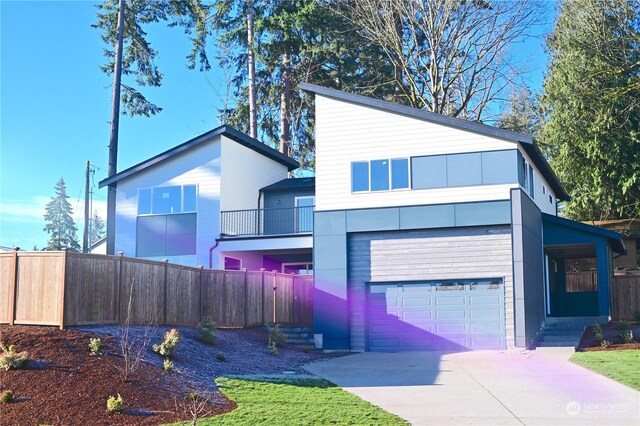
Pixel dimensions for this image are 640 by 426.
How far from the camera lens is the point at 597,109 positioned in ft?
114

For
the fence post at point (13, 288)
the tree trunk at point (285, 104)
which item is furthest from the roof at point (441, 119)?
the tree trunk at point (285, 104)

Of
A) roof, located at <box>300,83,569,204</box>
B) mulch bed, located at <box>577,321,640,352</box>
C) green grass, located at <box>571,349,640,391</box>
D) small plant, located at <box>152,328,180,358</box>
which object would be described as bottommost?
green grass, located at <box>571,349,640,391</box>

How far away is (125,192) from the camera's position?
94.3 feet

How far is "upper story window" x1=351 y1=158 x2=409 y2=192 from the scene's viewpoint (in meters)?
22.3

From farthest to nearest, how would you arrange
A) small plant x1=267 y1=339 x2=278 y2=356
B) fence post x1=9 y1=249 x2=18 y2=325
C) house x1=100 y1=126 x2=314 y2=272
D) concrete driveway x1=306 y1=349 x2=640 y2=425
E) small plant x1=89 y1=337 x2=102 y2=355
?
house x1=100 y1=126 x2=314 y2=272 → small plant x1=267 y1=339 x2=278 y2=356 → fence post x1=9 y1=249 x2=18 y2=325 → small plant x1=89 y1=337 x2=102 y2=355 → concrete driveway x1=306 y1=349 x2=640 y2=425

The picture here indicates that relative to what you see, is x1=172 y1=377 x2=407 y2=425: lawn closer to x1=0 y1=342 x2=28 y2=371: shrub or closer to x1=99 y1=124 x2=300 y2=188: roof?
x1=0 y1=342 x2=28 y2=371: shrub

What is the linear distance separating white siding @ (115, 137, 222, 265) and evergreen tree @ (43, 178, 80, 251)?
127 ft

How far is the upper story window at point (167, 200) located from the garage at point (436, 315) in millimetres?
9022

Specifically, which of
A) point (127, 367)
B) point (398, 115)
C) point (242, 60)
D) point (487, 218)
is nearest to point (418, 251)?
point (487, 218)

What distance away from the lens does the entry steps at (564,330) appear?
70.2 feet

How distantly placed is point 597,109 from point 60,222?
50.6m

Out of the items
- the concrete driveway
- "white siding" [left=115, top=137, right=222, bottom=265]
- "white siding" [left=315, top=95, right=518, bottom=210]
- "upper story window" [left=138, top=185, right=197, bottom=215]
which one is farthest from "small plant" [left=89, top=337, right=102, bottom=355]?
"upper story window" [left=138, top=185, right=197, bottom=215]

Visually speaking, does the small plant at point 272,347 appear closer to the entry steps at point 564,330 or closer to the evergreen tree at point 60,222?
the entry steps at point 564,330

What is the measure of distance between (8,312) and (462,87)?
28.3 meters
